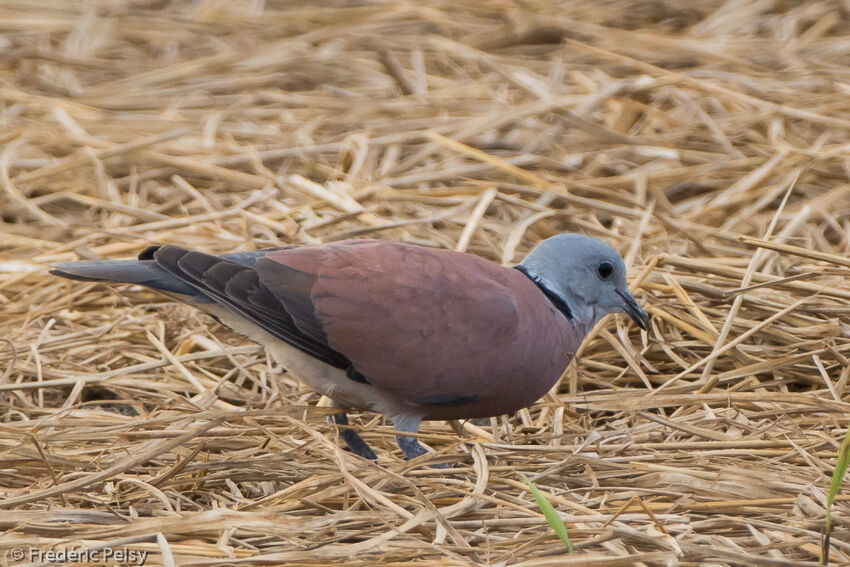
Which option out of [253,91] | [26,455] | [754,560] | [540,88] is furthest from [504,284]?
[253,91]

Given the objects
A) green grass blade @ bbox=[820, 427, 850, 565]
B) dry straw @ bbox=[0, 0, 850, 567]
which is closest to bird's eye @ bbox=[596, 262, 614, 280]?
dry straw @ bbox=[0, 0, 850, 567]

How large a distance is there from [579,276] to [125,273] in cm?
134

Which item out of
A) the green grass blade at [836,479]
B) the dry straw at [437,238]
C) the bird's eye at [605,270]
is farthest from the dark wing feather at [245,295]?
the green grass blade at [836,479]

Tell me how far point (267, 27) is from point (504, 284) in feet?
13.6

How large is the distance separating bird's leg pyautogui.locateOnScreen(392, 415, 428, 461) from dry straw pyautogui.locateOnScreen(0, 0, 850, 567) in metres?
0.10

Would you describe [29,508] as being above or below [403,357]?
below

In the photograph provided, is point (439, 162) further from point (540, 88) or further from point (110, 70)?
point (110, 70)

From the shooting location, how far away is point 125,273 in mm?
3186

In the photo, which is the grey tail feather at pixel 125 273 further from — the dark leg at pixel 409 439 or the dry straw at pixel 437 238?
the dark leg at pixel 409 439

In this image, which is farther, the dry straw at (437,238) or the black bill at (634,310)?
the black bill at (634,310)

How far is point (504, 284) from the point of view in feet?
10.5

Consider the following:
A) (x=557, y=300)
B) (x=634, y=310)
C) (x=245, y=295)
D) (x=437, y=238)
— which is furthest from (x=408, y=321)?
(x=437, y=238)

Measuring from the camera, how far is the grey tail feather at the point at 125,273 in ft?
10.4

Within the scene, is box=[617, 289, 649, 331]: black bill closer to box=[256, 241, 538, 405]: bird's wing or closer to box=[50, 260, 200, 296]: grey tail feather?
box=[256, 241, 538, 405]: bird's wing
